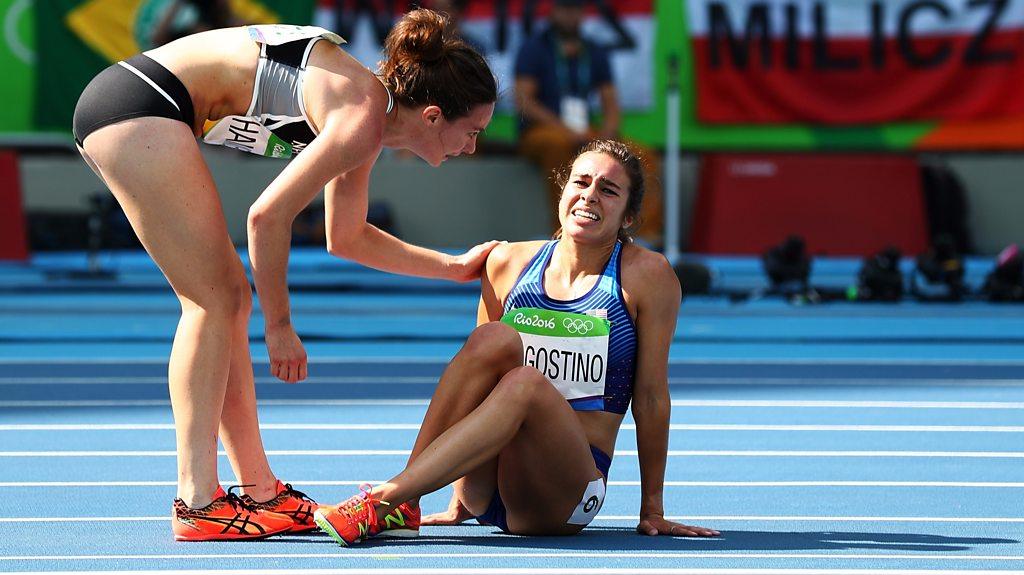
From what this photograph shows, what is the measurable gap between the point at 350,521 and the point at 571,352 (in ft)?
2.29

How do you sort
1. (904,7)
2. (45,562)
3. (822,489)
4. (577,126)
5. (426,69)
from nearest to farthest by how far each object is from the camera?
1. (45,562)
2. (426,69)
3. (822,489)
4. (577,126)
5. (904,7)

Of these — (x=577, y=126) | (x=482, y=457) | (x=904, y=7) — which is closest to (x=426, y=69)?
(x=482, y=457)

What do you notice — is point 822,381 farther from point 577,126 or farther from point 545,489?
point 577,126

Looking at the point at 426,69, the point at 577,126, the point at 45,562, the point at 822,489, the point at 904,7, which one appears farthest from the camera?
the point at 904,7

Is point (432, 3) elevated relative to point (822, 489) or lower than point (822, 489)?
elevated

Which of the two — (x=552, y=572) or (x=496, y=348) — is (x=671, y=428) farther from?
(x=552, y=572)

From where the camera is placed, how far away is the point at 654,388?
3789 millimetres

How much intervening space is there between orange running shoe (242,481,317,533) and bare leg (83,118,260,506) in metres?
0.15

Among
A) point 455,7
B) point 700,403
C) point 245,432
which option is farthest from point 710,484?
point 455,7

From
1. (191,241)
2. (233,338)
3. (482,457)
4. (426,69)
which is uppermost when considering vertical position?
(426,69)

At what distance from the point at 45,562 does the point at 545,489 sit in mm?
1122

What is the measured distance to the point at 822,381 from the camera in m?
6.90

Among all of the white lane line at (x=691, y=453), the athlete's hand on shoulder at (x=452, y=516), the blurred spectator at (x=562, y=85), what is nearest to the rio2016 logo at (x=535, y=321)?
the athlete's hand on shoulder at (x=452, y=516)

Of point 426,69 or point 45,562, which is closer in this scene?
point 45,562
